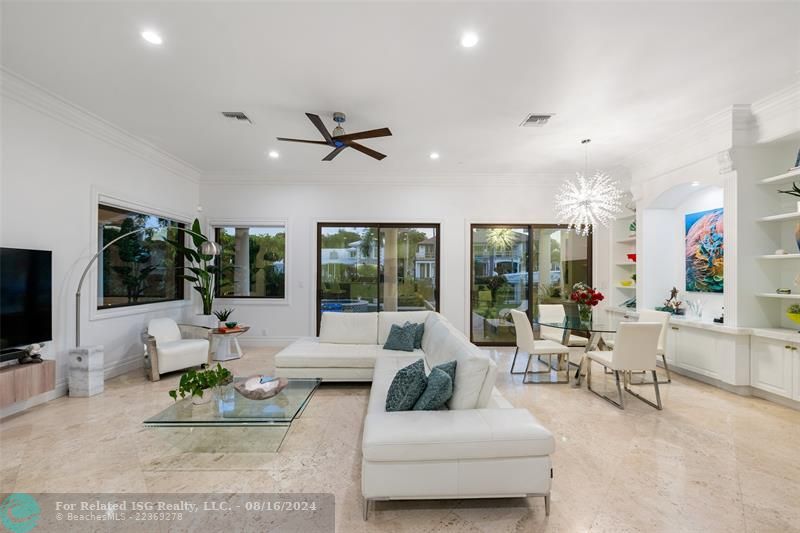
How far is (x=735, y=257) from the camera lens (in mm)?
3930

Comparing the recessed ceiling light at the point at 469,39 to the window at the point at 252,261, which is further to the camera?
the window at the point at 252,261

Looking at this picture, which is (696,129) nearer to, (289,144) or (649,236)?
(649,236)

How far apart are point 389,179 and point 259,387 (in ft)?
14.3

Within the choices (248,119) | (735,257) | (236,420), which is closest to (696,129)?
(735,257)

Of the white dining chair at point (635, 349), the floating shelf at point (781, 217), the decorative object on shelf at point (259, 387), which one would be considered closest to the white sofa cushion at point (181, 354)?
the decorative object on shelf at point (259, 387)

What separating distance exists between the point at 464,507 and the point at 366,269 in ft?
15.5

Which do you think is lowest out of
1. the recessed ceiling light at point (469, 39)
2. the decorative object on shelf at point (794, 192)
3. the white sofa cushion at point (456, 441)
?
the white sofa cushion at point (456, 441)

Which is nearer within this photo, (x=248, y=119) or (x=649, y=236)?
(x=248, y=119)

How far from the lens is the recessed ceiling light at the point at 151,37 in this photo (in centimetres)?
256

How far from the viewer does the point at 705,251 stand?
4.75 metres

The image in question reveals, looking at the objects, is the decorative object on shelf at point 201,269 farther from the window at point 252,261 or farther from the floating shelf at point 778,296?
the floating shelf at point 778,296

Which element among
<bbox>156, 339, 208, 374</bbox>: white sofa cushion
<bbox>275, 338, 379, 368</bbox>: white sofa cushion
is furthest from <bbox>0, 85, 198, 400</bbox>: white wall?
<bbox>275, 338, 379, 368</bbox>: white sofa cushion

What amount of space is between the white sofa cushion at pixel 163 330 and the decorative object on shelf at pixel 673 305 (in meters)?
7.00

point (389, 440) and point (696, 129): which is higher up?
point (696, 129)
